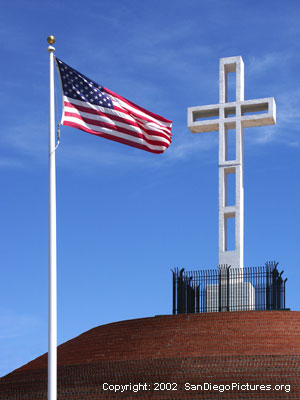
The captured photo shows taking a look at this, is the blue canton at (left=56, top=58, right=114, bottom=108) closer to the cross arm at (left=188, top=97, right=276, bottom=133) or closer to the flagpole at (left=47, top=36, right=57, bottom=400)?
the flagpole at (left=47, top=36, right=57, bottom=400)

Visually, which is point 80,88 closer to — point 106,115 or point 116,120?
point 106,115

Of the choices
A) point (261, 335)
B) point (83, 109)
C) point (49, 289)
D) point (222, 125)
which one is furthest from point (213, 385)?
point (222, 125)

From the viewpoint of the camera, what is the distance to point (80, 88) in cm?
1452

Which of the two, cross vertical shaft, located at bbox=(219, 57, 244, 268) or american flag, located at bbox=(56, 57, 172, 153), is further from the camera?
cross vertical shaft, located at bbox=(219, 57, 244, 268)

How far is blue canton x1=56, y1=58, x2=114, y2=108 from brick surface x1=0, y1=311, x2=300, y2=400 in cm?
666

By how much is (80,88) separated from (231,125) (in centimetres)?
1126

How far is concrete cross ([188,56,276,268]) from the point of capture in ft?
78.3

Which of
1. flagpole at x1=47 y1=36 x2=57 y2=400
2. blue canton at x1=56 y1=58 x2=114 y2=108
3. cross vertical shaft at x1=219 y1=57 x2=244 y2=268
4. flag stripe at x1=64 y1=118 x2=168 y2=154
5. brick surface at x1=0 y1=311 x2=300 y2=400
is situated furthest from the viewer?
cross vertical shaft at x1=219 y1=57 x2=244 y2=268

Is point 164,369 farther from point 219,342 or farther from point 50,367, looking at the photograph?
point 50,367

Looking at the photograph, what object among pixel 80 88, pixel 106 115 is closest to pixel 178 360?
pixel 106 115

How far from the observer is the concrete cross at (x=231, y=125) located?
23.9 meters

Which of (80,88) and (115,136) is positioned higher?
(80,88)

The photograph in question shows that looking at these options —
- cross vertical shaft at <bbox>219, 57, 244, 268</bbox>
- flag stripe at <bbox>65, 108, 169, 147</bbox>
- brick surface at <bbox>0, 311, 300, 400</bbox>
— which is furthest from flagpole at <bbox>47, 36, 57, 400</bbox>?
cross vertical shaft at <bbox>219, 57, 244, 268</bbox>

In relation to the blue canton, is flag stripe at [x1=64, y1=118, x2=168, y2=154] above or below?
below
